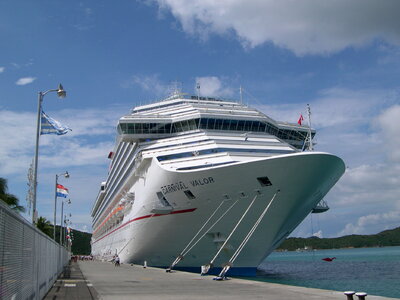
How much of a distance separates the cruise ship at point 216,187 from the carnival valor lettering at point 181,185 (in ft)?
0.20

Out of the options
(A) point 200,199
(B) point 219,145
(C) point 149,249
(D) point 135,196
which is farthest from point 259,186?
(D) point 135,196

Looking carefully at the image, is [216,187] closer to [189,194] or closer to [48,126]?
[189,194]

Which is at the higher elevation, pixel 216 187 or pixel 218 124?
pixel 218 124

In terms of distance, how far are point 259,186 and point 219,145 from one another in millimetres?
5024

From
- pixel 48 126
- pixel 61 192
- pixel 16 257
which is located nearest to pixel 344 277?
pixel 61 192

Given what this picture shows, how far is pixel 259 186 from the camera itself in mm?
21594

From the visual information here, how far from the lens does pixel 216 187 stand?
2227 cm

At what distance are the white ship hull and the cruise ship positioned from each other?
0.17 feet

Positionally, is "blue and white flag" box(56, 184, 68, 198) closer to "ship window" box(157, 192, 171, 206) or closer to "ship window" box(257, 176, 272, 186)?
"ship window" box(157, 192, 171, 206)

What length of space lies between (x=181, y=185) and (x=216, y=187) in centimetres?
218

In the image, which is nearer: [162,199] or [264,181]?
[264,181]

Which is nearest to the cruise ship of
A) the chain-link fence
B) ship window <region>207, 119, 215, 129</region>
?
ship window <region>207, 119, 215, 129</region>

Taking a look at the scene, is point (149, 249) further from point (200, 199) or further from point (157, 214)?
point (200, 199)

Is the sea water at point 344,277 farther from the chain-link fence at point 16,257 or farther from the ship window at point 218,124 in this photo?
the chain-link fence at point 16,257
